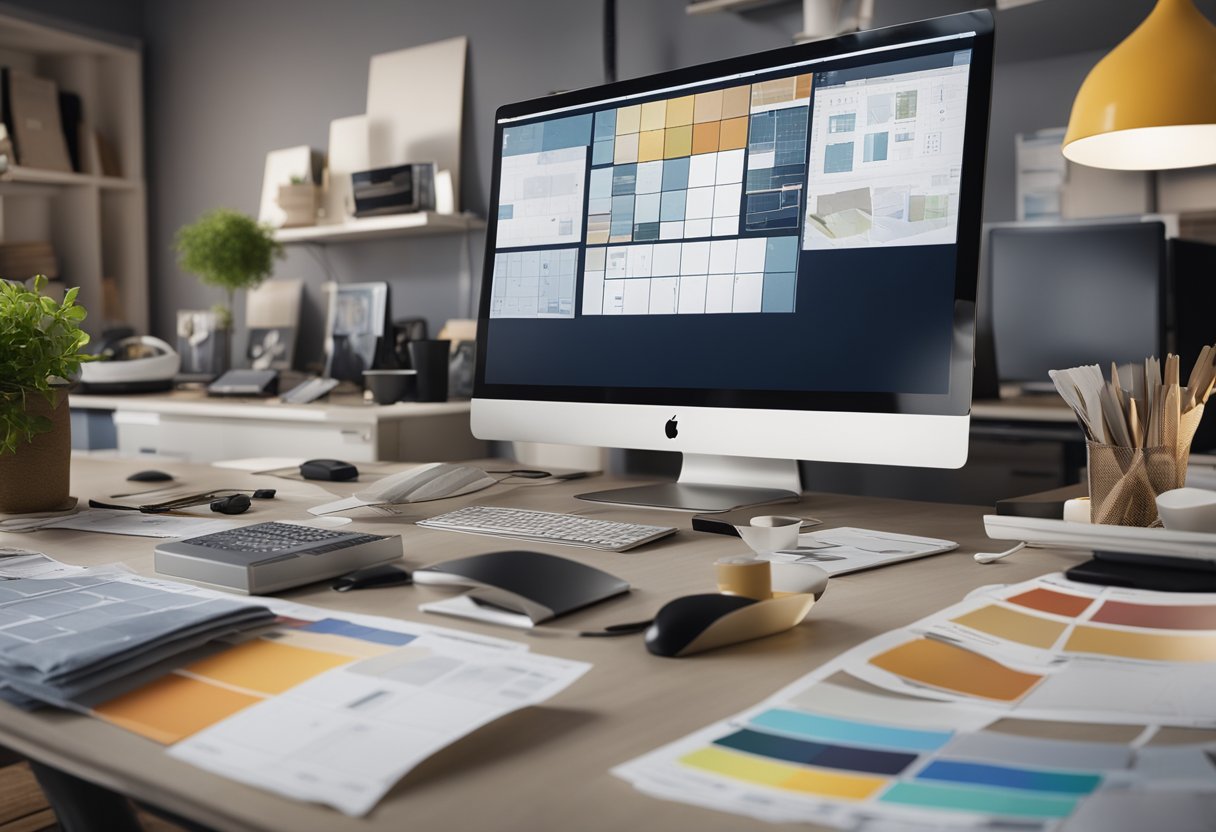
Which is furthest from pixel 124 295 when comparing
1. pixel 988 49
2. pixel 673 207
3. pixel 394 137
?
pixel 988 49

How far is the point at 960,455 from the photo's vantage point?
1053mm

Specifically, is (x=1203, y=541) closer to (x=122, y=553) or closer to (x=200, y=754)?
(x=200, y=754)

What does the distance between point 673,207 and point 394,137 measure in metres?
2.53

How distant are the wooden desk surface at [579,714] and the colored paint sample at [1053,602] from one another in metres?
0.05

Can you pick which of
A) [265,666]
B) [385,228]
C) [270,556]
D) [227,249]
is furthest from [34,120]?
[265,666]

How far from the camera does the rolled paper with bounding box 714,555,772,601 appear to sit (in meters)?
0.72

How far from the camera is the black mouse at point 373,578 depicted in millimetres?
Answer: 830

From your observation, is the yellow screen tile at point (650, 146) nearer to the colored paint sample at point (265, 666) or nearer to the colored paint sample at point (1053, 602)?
the colored paint sample at point (1053, 602)

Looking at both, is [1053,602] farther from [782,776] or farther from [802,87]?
[802,87]

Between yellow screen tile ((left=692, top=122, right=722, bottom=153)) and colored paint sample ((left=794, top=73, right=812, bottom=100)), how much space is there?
11cm

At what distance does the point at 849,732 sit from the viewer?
1.67 feet

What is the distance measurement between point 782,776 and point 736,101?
0.96 meters

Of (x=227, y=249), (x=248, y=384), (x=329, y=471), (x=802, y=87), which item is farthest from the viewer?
(x=227, y=249)

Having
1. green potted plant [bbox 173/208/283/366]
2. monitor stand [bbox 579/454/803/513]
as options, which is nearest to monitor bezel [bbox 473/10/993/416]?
monitor stand [bbox 579/454/803/513]
